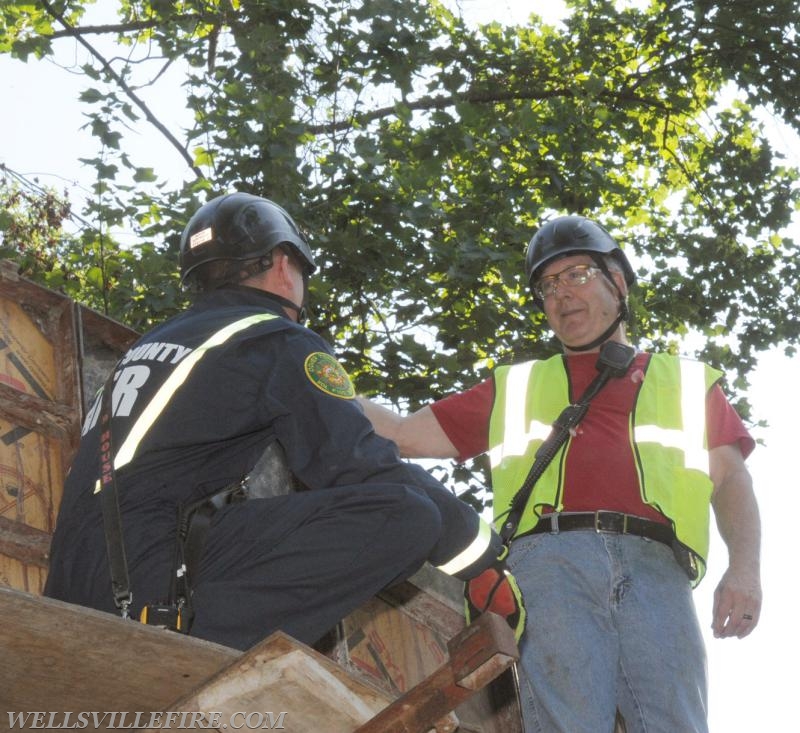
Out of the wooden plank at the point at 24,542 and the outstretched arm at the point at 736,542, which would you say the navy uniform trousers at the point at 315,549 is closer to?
the outstretched arm at the point at 736,542

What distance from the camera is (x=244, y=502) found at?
3539 millimetres

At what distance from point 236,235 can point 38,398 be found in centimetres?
133

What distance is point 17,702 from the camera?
2.75 meters

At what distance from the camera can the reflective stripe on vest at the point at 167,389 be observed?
350 centimetres

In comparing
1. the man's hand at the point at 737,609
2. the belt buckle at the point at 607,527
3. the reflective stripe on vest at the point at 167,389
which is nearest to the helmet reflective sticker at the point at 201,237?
the reflective stripe on vest at the point at 167,389

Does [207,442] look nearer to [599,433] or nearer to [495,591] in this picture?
[495,591]

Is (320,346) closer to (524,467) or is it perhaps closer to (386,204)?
(524,467)

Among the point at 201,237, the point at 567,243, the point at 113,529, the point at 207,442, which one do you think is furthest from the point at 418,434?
the point at 113,529

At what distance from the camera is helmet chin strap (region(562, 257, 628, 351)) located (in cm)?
501

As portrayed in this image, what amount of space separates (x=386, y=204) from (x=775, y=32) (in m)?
4.38

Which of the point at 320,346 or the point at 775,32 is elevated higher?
the point at 775,32

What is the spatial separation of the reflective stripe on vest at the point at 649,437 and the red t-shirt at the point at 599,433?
4 centimetres

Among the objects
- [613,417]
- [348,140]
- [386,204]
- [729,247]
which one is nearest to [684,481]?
[613,417]

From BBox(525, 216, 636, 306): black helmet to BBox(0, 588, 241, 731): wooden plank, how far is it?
287 cm
